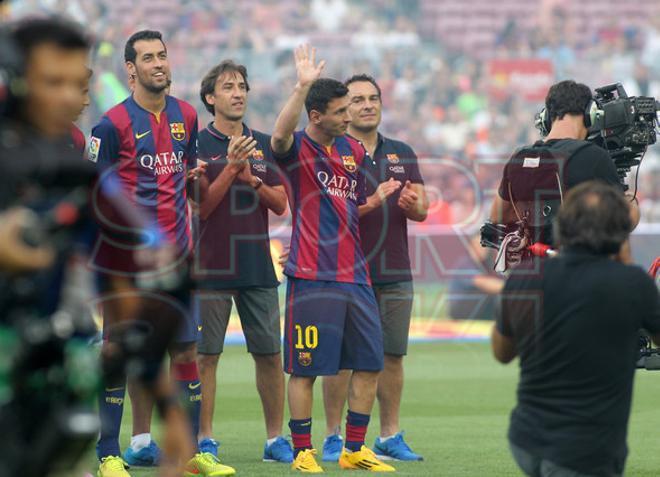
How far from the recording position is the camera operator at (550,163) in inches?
275

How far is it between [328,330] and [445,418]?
110 inches

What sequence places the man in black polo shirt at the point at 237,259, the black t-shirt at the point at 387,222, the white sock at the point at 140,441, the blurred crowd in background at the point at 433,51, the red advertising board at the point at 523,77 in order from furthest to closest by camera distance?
the red advertising board at the point at 523,77 < the blurred crowd in background at the point at 433,51 < the black t-shirt at the point at 387,222 < the man in black polo shirt at the point at 237,259 < the white sock at the point at 140,441

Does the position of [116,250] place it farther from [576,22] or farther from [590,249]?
[576,22]

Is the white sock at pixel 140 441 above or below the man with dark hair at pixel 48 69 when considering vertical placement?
below

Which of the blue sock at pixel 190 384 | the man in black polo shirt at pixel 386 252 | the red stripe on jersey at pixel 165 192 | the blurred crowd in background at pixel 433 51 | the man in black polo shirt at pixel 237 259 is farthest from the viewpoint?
the blurred crowd in background at pixel 433 51

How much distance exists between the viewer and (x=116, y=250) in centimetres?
387

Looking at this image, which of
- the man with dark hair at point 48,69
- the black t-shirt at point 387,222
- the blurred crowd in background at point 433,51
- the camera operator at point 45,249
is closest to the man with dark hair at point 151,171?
the black t-shirt at point 387,222

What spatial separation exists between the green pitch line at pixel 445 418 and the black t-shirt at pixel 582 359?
3.18 meters

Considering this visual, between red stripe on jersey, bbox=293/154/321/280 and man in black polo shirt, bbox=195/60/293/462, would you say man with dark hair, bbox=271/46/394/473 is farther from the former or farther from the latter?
man in black polo shirt, bbox=195/60/293/462

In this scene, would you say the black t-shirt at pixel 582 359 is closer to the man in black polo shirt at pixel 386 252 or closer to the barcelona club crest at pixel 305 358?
the barcelona club crest at pixel 305 358

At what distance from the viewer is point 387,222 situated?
9266 mm

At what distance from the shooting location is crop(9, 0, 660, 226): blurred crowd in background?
2588 centimetres

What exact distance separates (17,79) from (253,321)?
5176mm

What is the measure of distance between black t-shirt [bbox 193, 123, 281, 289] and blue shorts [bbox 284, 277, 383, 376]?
0.53 metres
